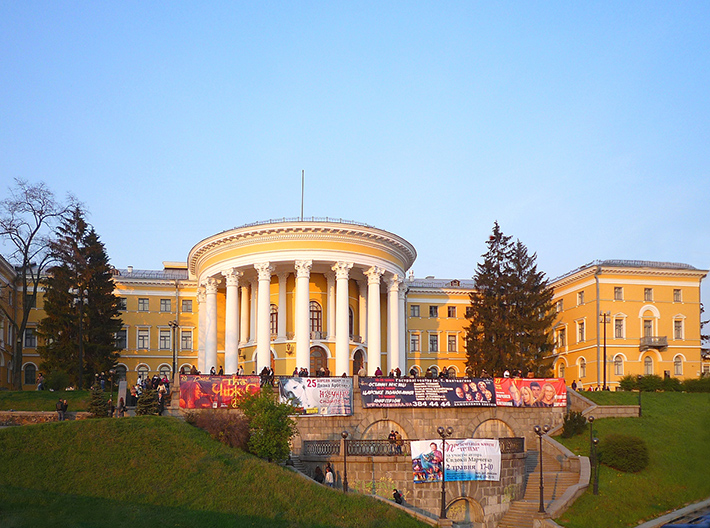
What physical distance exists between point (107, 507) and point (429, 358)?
50.4 meters

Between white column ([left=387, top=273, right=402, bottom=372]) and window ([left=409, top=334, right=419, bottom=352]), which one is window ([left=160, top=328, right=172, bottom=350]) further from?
white column ([left=387, top=273, right=402, bottom=372])

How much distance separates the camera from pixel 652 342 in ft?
211

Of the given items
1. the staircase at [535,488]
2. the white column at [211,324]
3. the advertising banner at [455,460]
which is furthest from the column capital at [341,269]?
the advertising banner at [455,460]

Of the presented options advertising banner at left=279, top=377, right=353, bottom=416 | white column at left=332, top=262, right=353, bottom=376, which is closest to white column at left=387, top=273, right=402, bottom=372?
white column at left=332, top=262, right=353, bottom=376

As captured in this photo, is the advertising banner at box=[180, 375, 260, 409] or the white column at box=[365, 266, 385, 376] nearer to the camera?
the advertising banner at box=[180, 375, 260, 409]

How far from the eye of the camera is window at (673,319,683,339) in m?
65.7

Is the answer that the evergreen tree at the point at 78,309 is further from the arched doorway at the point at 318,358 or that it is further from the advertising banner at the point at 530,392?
the advertising banner at the point at 530,392

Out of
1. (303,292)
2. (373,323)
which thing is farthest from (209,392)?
(373,323)

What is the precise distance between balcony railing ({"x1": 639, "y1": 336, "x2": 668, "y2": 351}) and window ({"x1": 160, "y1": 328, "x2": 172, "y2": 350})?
40106 millimetres

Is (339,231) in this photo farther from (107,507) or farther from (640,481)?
(107,507)

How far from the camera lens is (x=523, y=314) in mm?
62344

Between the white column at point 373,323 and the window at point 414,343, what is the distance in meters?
21.1

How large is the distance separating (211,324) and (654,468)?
3022 cm

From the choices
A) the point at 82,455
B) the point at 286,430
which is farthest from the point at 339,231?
the point at 82,455
